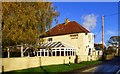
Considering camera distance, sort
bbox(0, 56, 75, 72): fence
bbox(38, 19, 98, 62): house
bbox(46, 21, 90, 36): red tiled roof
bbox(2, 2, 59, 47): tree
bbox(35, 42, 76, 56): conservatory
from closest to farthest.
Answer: bbox(2, 2, 59, 47): tree, bbox(0, 56, 75, 72): fence, bbox(35, 42, 76, 56): conservatory, bbox(38, 19, 98, 62): house, bbox(46, 21, 90, 36): red tiled roof

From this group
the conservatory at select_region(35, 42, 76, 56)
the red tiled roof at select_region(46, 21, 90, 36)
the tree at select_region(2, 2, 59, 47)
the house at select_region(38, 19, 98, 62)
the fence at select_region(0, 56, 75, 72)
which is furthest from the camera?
the red tiled roof at select_region(46, 21, 90, 36)

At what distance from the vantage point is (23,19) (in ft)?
81.3

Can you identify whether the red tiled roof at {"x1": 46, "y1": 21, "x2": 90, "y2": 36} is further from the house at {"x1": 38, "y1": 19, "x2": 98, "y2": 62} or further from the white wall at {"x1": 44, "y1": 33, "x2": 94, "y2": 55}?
the white wall at {"x1": 44, "y1": 33, "x2": 94, "y2": 55}

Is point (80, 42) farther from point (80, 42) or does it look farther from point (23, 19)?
point (23, 19)

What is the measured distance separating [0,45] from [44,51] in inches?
830

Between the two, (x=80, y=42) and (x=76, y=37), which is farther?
(x=76, y=37)

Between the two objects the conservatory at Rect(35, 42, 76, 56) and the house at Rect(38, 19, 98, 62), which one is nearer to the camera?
the conservatory at Rect(35, 42, 76, 56)

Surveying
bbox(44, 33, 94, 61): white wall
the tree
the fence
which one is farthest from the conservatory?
the tree

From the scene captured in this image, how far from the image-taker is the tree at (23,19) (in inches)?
955

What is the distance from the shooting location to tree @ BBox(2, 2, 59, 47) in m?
24.2

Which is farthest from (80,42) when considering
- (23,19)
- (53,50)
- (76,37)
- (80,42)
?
(23,19)

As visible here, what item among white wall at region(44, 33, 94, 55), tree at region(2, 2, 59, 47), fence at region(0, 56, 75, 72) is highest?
tree at region(2, 2, 59, 47)

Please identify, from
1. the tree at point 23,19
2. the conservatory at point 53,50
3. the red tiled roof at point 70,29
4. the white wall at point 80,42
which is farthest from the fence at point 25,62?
the red tiled roof at point 70,29

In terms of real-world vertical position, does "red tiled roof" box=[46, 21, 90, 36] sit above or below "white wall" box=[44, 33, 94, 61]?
above
